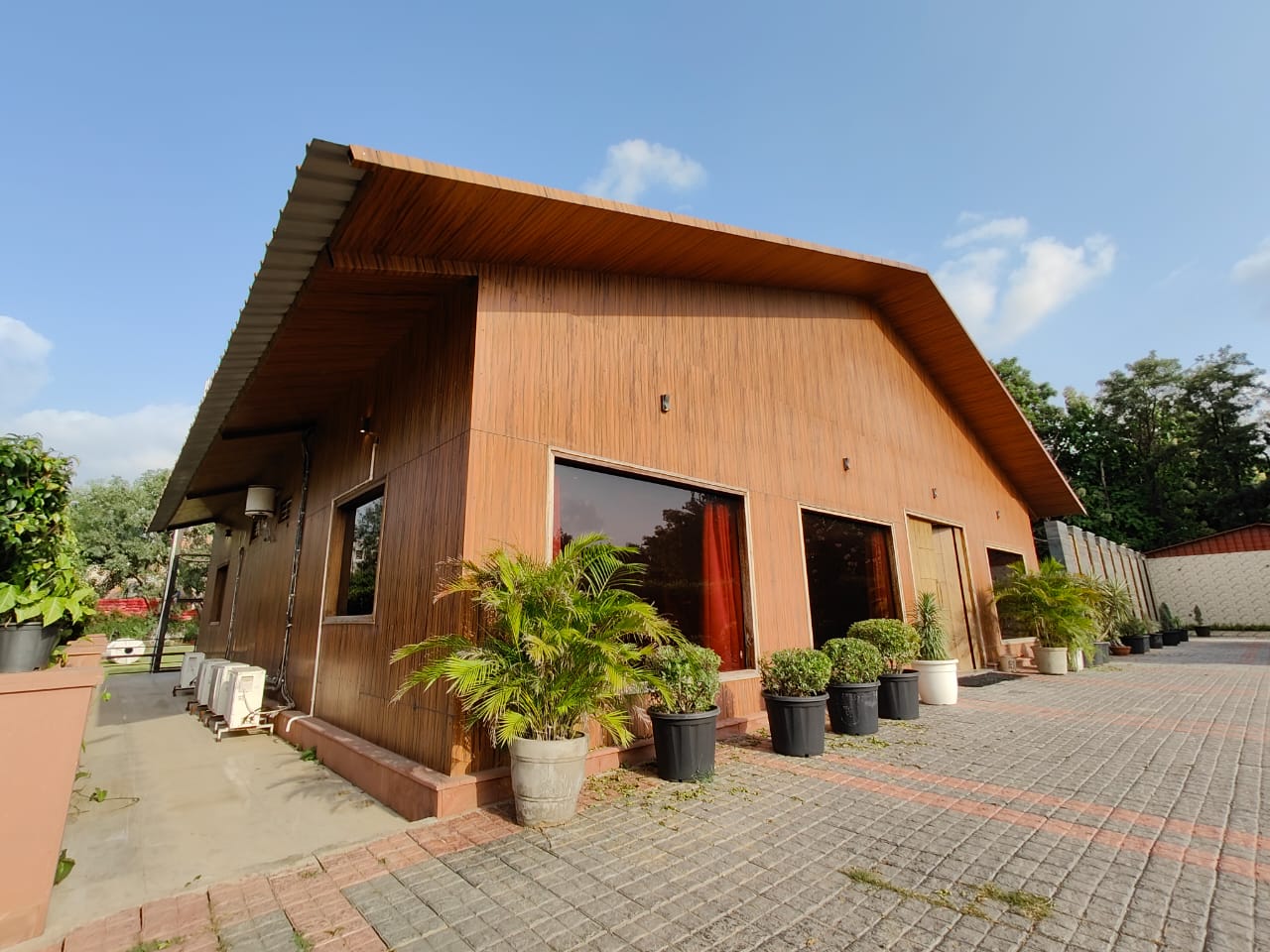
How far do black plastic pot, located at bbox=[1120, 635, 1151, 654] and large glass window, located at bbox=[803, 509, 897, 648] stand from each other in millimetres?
11546

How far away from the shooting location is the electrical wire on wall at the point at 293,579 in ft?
23.1

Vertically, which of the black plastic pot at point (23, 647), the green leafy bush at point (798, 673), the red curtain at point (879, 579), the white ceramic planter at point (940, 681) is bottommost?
the white ceramic planter at point (940, 681)

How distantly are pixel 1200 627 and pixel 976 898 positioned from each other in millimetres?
28388

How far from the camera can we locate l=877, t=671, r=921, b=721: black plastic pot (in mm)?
6262

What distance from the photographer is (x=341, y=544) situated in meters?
6.28

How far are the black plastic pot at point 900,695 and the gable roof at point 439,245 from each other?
5.30 m

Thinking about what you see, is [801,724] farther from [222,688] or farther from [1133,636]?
[1133,636]

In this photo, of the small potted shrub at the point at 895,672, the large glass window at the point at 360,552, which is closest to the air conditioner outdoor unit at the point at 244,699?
the large glass window at the point at 360,552

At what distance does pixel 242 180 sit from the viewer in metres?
5.89

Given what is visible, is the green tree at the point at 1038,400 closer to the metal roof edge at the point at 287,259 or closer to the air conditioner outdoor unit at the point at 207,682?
the metal roof edge at the point at 287,259

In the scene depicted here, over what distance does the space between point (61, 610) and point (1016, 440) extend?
609 inches

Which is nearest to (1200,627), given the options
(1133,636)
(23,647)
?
(1133,636)

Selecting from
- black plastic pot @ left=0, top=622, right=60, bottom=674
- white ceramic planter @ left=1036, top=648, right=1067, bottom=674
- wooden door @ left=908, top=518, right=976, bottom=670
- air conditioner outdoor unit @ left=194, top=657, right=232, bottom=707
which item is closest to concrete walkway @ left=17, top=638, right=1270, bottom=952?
black plastic pot @ left=0, top=622, right=60, bottom=674

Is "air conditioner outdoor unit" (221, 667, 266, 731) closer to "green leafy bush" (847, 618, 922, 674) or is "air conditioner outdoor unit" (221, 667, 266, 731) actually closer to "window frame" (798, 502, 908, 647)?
"window frame" (798, 502, 908, 647)
